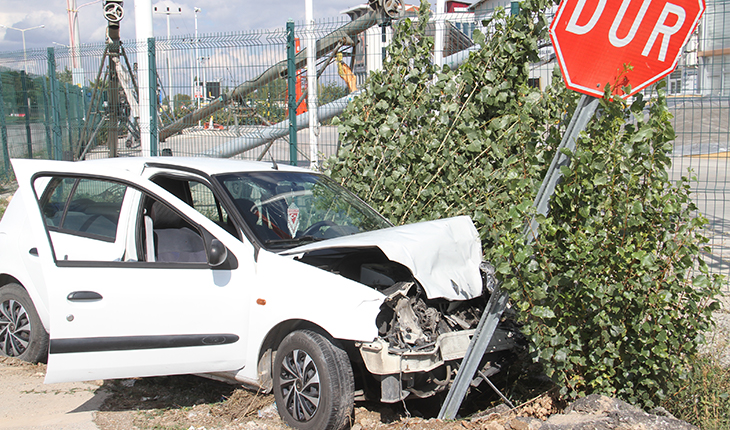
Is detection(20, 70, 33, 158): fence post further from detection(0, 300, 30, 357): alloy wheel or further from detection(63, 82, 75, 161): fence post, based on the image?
detection(0, 300, 30, 357): alloy wheel

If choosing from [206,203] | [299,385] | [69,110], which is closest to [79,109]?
[69,110]

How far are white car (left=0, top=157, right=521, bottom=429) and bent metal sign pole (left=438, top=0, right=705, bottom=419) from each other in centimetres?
94

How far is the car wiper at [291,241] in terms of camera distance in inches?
161

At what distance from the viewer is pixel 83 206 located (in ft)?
15.4

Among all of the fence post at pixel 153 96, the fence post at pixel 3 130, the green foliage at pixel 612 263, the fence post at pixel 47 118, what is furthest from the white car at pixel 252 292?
the fence post at pixel 3 130

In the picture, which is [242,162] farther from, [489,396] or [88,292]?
[489,396]

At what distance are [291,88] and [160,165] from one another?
3917mm

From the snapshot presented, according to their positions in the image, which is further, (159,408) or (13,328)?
(13,328)

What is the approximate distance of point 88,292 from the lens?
3.90m

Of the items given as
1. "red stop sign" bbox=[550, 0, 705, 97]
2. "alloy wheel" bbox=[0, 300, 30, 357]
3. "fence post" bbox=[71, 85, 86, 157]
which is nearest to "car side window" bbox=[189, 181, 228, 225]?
"alloy wheel" bbox=[0, 300, 30, 357]

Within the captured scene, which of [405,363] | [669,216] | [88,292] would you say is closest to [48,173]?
[88,292]

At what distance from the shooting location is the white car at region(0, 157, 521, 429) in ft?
11.7

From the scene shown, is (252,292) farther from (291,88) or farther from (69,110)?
(69,110)

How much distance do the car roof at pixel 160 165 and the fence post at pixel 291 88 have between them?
3.17 meters
